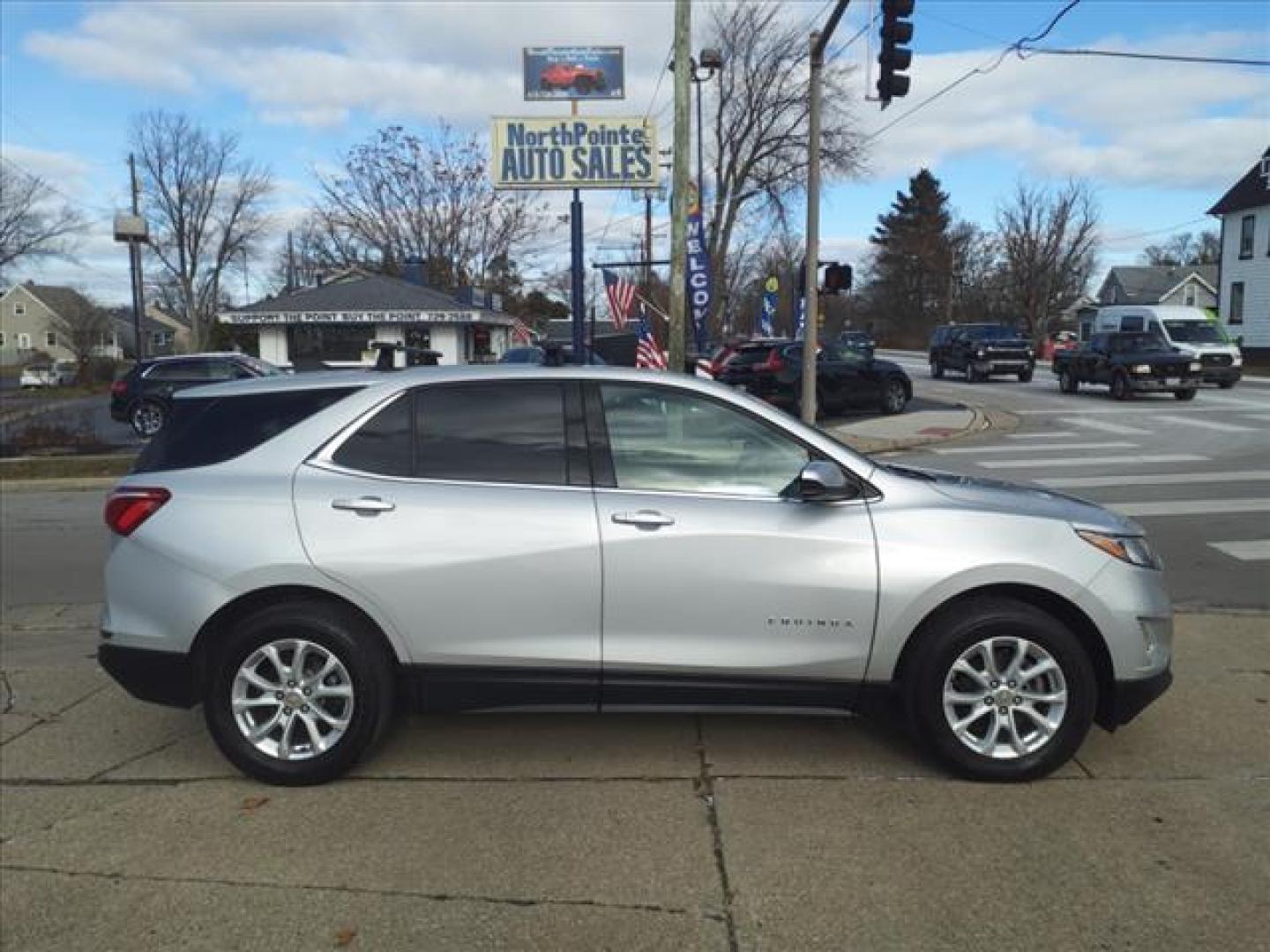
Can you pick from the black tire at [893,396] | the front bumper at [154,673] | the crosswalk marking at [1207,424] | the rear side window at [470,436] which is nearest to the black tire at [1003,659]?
the rear side window at [470,436]

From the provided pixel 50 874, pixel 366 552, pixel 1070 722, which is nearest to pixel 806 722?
pixel 1070 722

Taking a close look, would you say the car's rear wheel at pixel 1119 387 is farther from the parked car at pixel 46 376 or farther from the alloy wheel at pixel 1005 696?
the parked car at pixel 46 376

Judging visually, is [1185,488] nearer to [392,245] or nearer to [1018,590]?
[1018,590]

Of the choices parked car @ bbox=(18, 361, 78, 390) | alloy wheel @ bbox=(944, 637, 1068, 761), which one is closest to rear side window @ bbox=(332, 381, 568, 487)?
alloy wheel @ bbox=(944, 637, 1068, 761)

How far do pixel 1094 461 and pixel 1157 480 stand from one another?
2.11 metres

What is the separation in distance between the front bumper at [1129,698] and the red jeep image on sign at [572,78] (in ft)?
51.3

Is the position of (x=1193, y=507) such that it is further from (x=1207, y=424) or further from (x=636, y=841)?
(x=1207, y=424)

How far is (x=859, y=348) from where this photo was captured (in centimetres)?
2358

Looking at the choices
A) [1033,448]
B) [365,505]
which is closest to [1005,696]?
[365,505]

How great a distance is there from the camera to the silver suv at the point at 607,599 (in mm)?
3926

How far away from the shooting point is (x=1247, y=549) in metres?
8.62

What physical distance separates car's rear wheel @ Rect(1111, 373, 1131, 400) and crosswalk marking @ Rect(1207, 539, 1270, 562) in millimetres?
17211

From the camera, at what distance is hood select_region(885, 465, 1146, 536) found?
4.08 m

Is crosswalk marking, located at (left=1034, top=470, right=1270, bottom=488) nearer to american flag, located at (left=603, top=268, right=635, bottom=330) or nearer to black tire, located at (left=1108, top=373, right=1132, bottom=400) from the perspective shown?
black tire, located at (left=1108, top=373, right=1132, bottom=400)
